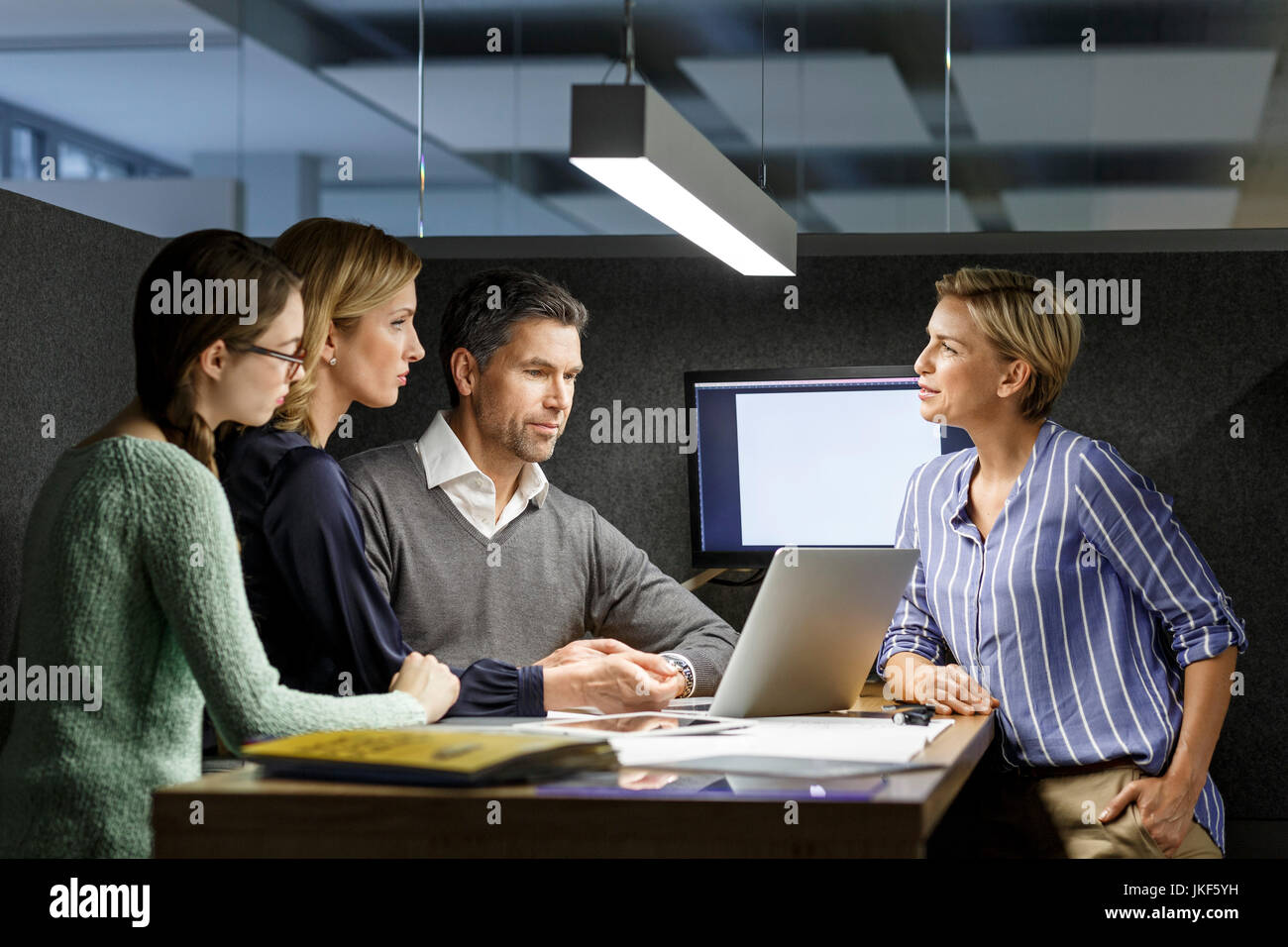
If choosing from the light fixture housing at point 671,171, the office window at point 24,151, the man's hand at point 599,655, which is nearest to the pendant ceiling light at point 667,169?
the light fixture housing at point 671,171

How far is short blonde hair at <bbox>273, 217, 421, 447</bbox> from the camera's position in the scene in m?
1.46

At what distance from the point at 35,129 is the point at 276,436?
77.1 inches

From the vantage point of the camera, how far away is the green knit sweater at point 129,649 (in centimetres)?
94

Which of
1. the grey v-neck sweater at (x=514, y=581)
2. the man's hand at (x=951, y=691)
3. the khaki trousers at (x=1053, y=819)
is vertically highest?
the grey v-neck sweater at (x=514, y=581)

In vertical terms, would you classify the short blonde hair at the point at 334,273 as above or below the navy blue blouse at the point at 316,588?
above

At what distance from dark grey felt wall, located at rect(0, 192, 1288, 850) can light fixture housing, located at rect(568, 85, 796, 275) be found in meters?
0.36

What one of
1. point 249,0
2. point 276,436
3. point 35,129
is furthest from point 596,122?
point 249,0

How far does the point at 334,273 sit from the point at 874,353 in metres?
0.85

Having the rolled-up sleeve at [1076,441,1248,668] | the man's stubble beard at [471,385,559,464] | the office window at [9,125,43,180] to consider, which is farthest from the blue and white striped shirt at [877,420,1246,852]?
the office window at [9,125,43,180]

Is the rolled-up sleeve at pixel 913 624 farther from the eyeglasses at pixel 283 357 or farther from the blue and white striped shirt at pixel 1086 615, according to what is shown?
the eyeglasses at pixel 283 357

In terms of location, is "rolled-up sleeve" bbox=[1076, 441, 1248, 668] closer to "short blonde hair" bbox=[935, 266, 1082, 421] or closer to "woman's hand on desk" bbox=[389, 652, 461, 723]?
"short blonde hair" bbox=[935, 266, 1082, 421]

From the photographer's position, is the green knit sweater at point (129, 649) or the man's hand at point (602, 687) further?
the man's hand at point (602, 687)
